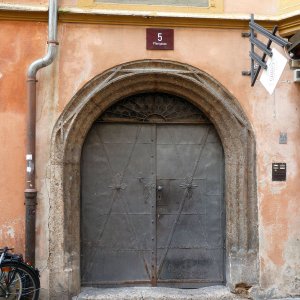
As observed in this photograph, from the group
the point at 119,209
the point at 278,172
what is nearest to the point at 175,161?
the point at 119,209

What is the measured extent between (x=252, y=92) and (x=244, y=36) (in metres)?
0.72

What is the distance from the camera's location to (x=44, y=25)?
6.10 meters

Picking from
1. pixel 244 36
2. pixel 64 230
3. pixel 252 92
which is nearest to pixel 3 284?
pixel 64 230

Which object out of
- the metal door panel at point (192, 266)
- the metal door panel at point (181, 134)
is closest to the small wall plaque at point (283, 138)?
the metal door panel at point (181, 134)

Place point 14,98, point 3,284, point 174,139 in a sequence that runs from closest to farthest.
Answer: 1. point 3,284
2. point 14,98
3. point 174,139

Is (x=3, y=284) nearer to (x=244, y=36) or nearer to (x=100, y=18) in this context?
(x=100, y=18)

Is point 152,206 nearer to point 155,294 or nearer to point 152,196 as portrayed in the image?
point 152,196

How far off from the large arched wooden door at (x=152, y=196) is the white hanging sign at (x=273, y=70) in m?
1.18

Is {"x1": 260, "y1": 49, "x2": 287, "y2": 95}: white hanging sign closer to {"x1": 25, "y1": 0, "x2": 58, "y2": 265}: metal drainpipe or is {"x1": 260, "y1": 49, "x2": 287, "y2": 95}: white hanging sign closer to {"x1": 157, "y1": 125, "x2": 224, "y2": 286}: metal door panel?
{"x1": 157, "y1": 125, "x2": 224, "y2": 286}: metal door panel

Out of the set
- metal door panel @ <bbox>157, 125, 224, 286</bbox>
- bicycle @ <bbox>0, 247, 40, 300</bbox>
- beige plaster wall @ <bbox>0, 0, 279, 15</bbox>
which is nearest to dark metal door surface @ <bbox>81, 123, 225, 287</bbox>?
metal door panel @ <bbox>157, 125, 224, 286</bbox>

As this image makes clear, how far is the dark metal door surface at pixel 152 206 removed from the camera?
6492 millimetres

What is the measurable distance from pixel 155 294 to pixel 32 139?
246 centimetres

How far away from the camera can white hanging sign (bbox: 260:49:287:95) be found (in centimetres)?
535

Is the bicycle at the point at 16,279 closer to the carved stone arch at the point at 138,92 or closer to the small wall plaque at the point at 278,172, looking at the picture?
the carved stone arch at the point at 138,92
